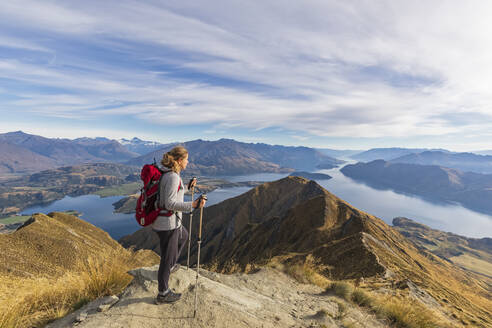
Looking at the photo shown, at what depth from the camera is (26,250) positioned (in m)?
26.6

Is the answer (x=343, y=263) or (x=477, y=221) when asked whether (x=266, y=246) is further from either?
(x=477, y=221)

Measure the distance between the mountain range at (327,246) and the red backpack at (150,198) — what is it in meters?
6.44

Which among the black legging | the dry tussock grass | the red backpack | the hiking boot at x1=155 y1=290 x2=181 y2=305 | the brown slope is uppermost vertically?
the red backpack

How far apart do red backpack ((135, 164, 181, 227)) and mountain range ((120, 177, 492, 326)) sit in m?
6.44

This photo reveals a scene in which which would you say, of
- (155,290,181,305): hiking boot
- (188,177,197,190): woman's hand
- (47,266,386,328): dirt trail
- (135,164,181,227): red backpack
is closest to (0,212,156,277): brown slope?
(47,266,386,328): dirt trail

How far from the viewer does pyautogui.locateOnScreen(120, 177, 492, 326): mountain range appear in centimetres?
1170

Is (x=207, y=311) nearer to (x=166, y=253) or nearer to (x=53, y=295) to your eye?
(x=166, y=253)

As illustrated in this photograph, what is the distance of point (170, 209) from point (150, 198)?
0.48m

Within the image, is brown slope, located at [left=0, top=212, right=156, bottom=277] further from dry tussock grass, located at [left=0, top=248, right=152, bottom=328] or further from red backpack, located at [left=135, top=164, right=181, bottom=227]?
red backpack, located at [left=135, top=164, right=181, bottom=227]

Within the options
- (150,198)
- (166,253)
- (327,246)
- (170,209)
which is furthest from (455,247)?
(150,198)

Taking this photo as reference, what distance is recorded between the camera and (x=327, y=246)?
19844 millimetres

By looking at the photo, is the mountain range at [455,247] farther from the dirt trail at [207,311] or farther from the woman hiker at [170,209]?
the woman hiker at [170,209]

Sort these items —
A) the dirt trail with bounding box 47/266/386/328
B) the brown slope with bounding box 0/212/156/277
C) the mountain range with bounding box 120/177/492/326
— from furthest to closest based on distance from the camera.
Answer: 1. the brown slope with bounding box 0/212/156/277
2. the mountain range with bounding box 120/177/492/326
3. the dirt trail with bounding box 47/266/386/328

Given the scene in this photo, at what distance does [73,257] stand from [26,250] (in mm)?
4935
